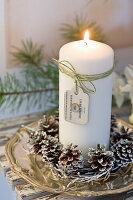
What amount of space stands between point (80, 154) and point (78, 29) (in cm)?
51

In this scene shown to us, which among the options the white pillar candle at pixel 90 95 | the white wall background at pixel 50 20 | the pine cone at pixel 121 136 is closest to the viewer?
the white pillar candle at pixel 90 95

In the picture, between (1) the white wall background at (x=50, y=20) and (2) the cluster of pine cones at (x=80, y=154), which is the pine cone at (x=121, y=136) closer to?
(2) the cluster of pine cones at (x=80, y=154)

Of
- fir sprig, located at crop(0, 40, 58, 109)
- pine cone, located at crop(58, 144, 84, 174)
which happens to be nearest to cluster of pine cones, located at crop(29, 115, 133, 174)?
pine cone, located at crop(58, 144, 84, 174)

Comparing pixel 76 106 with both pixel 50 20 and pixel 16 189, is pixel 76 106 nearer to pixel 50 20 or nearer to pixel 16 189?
pixel 16 189

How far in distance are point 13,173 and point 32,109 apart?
0.41 m

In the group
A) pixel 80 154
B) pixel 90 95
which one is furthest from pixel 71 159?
pixel 90 95

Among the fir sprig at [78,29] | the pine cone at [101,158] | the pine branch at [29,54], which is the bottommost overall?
the pine cone at [101,158]

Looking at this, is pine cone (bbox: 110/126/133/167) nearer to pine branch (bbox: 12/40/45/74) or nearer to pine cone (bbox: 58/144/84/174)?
pine cone (bbox: 58/144/84/174)

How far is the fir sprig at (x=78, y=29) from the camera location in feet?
3.34

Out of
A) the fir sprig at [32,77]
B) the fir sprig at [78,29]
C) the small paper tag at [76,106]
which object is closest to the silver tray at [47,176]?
the small paper tag at [76,106]

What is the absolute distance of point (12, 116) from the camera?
3.53 feet

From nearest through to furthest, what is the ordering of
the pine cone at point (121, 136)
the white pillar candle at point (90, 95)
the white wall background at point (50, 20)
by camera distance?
the white pillar candle at point (90, 95) → the pine cone at point (121, 136) → the white wall background at point (50, 20)

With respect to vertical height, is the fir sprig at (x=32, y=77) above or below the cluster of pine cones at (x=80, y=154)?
above

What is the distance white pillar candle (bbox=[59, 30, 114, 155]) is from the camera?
1.97ft
